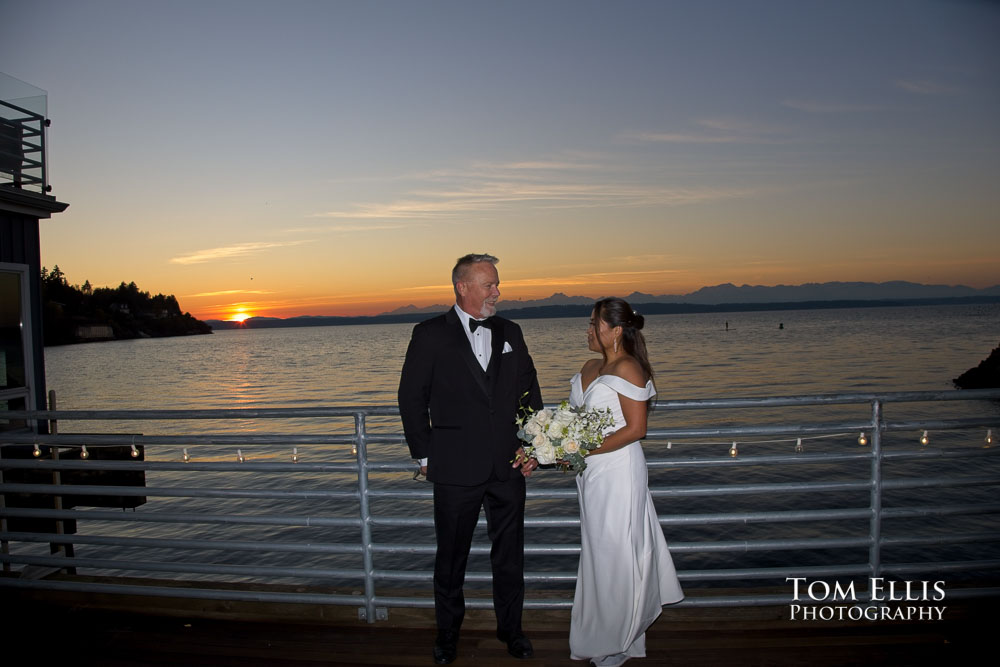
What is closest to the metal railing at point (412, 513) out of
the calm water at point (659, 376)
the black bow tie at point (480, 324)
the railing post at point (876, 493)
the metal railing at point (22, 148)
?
the railing post at point (876, 493)

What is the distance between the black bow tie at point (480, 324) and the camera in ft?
11.0

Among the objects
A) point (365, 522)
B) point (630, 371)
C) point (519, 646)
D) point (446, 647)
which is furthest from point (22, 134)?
point (519, 646)

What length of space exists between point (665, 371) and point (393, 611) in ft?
113

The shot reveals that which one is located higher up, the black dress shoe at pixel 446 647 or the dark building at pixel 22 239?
the dark building at pixel 22 239

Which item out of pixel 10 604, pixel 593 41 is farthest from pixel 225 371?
pixel 10 604

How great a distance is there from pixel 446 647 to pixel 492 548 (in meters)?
0.56

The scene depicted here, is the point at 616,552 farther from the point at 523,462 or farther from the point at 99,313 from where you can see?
the point at 99,313

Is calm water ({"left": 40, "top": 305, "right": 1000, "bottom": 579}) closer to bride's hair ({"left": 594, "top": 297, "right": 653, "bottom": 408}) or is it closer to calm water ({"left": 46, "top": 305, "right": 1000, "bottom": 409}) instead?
calm water ({"left": 46, "top": 305, "right": 1000, "bottom": 409})

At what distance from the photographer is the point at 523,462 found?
130 inches

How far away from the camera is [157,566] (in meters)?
4.03

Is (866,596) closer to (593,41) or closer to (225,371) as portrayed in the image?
(593,41)

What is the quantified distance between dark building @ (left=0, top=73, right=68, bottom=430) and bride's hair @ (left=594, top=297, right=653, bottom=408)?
712 centimetres

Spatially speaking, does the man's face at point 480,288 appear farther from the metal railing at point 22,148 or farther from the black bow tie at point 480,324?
the metal railing at point 22,148

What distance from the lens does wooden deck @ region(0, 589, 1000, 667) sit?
331 cm
